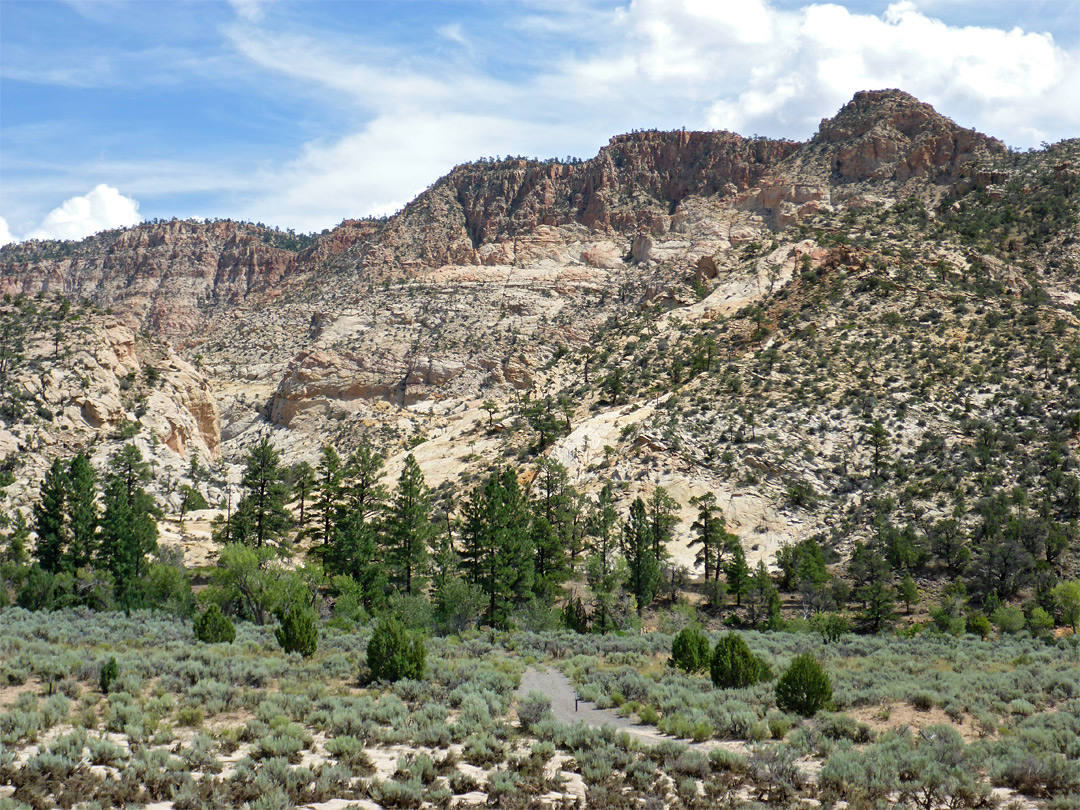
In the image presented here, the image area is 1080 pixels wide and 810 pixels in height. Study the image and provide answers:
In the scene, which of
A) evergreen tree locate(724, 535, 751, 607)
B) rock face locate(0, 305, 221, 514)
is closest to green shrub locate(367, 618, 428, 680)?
evergreen tree locate(724, 535, 751, 607)

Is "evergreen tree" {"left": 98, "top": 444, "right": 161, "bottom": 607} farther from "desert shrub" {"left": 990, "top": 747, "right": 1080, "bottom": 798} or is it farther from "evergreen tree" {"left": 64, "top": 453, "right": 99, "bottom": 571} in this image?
"desert shrub" {"left": 990, "top": 747, "right": 1080, "bottom": 798}

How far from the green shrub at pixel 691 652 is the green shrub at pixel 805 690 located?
6492 mm

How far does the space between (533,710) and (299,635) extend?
11295 mm

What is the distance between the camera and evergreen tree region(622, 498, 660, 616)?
47.1 metres

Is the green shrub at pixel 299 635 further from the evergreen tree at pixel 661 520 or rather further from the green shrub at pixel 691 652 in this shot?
the evergreen tree at pixel 661 520

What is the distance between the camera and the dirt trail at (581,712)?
635 inches

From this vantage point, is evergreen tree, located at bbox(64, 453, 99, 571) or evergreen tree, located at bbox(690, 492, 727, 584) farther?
evergreen tree, located at bbox(690, 492, 727, 584)

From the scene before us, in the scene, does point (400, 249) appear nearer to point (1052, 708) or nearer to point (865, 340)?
point (865, 340)

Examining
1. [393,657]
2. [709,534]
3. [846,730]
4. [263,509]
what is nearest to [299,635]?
[393,657]

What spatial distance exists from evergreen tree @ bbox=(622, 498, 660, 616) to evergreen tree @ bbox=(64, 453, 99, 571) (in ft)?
106

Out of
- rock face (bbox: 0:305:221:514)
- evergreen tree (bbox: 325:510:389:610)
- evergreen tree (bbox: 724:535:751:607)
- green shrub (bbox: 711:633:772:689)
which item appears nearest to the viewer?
green shrub (bbox: 711:633:772:689)

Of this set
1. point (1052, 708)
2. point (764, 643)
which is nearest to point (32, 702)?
point (1052, 708)

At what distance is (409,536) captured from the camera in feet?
146

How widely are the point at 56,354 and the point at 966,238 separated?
292ft
